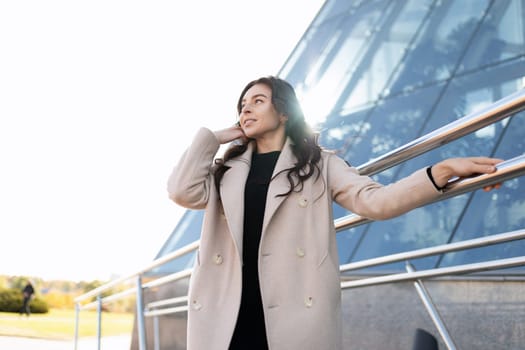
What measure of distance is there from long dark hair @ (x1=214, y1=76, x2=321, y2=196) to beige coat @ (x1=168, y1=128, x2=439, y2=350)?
0.04 metres

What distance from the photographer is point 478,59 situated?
20.0 feet

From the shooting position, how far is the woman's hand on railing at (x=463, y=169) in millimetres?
1783

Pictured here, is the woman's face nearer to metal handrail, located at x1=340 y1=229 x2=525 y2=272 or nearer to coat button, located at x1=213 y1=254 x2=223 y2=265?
coat button, located at x1=213 y1=254 x2=223 y2=265

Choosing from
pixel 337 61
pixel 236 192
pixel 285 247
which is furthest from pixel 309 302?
pixel 337 61

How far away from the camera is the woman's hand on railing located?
5.85ft

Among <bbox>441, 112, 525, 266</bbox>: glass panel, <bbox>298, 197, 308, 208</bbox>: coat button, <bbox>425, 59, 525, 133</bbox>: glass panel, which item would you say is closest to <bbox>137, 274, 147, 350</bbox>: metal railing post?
<bbox>441, 112, 525, 266</bbox>: glass panel

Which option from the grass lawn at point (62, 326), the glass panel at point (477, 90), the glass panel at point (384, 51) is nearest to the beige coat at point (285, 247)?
the glass panel at point (477, 90)

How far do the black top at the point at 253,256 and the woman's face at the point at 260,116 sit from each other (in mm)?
87

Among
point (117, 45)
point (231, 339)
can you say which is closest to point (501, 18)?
point (231, 339)

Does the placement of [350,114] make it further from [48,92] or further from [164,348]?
[48,92]

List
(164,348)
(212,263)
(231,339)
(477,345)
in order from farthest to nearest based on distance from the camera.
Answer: (164,348), (477,345), (212,263), (231,339)

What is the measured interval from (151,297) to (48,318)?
308 inches

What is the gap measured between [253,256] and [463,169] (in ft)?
2.55

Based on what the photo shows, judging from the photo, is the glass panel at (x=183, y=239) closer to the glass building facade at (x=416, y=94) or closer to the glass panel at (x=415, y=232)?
the glass building facade at (x=416, y=94)
